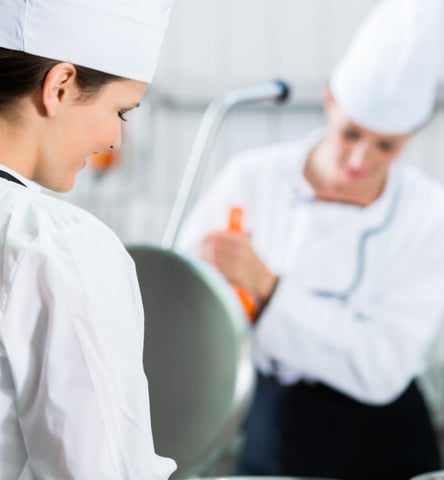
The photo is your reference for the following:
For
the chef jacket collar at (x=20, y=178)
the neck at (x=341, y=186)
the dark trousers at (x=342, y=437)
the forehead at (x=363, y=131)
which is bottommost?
the dark trousers at (x=342, y=437)

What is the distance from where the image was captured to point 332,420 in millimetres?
1189

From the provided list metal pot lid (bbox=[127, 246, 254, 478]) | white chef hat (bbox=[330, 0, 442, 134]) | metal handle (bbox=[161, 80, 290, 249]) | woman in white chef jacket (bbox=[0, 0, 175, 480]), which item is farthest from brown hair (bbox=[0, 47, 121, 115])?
white chef hat (bbox=[330, 0, 442, 134])

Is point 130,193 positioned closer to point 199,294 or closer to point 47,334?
point 199,294

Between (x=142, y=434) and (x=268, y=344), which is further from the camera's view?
(x=268, y=344)

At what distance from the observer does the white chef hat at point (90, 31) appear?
1.49 feet

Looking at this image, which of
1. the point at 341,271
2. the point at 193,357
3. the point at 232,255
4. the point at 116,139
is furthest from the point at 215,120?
the point at 116,139

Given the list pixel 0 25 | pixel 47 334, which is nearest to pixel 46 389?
pixel 47 334

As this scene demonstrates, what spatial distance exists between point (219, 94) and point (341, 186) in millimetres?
607

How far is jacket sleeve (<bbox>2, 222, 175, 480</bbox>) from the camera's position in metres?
0.44

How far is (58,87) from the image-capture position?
0.47 metres

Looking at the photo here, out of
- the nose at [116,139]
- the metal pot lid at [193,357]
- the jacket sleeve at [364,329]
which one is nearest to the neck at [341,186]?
the jacket sleeve at [364,329]

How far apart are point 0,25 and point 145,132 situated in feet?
4.38

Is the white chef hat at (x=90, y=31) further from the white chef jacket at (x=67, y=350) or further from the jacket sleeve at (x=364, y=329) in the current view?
the jacket sleeve at (x=364, y=329)

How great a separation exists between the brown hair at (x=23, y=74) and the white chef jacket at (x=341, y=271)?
0.70m
